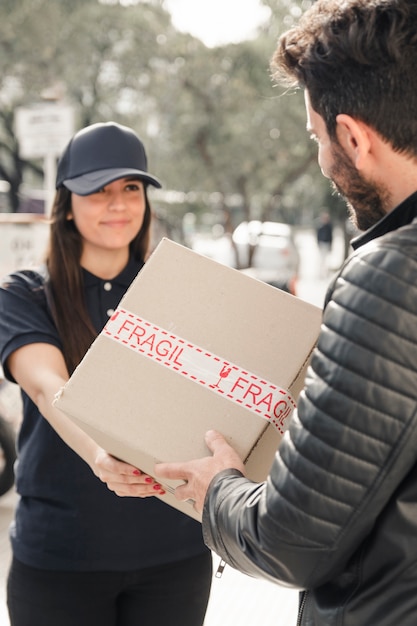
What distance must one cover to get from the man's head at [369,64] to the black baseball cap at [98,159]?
94 centimetres

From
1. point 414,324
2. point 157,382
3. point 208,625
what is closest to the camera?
point 414,324

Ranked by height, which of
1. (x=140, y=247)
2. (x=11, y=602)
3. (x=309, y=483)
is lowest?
(x=11, y=602)

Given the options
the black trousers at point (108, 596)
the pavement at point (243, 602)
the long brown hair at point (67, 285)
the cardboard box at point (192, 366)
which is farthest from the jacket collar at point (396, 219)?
the pavement at point (243, 602)

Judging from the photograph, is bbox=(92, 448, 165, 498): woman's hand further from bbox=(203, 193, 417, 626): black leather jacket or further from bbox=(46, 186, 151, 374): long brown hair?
bbox=(203, 193, 417, 626): black leather jacket

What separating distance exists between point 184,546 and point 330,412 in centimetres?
105

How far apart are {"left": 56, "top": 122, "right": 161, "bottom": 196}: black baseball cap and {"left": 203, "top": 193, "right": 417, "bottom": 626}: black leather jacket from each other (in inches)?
40.9

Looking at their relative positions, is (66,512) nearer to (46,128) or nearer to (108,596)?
(108,596)

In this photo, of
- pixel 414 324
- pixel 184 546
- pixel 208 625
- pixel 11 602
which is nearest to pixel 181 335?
pixel 414 324

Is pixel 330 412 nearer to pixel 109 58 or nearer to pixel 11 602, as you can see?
pixel 11 602

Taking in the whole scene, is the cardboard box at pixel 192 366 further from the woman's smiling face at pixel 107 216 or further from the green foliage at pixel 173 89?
the green foliage at pixel 173 89

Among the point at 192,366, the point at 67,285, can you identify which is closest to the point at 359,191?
the point at 192,366

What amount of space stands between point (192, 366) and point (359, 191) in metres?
0.46

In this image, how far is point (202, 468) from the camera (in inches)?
52.1

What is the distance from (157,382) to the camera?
4.74ft
